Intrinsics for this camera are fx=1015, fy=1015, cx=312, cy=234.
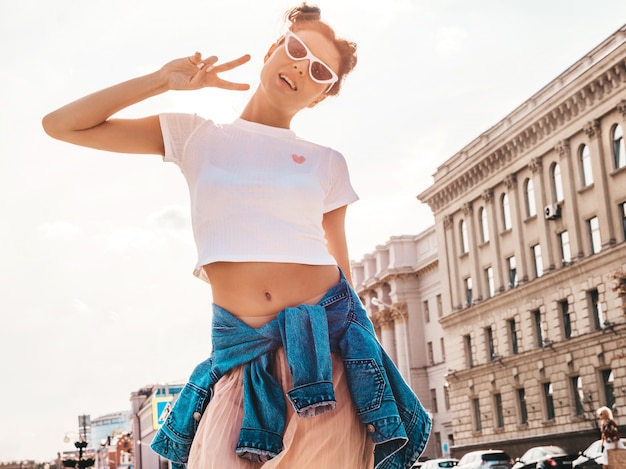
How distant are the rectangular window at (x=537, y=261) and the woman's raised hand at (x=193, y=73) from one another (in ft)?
159

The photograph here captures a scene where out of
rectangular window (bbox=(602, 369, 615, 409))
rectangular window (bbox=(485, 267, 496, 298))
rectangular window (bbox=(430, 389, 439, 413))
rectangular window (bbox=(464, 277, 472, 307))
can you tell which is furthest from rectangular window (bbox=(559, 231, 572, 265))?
rectangular window (bbox=(430, 389, 439, 413))

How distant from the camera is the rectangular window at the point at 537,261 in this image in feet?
166

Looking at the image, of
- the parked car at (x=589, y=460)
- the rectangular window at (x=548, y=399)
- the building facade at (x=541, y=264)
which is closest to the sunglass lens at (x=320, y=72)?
the parked car at (x=589, y=460)

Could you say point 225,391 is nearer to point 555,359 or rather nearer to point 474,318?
point 555,359

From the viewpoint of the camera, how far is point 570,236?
4662 centimetres

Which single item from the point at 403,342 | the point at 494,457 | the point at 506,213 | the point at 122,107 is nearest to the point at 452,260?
the point at 506,213

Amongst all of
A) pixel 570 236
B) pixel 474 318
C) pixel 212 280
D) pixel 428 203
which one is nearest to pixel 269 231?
pixel 212 280

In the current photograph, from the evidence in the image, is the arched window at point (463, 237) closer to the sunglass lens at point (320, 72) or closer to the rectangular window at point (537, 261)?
the rectangular window at point (537, 261)

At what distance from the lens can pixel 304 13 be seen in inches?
131

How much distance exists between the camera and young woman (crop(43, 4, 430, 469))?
2.81 metres

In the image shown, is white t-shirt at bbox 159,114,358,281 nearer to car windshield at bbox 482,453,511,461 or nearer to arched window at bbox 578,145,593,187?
car windshield at bbox 482,453,511,461

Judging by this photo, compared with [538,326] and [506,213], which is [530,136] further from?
[538,326]

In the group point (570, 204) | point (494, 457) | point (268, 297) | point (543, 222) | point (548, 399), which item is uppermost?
point (570, 204)

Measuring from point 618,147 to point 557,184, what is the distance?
590 cm
